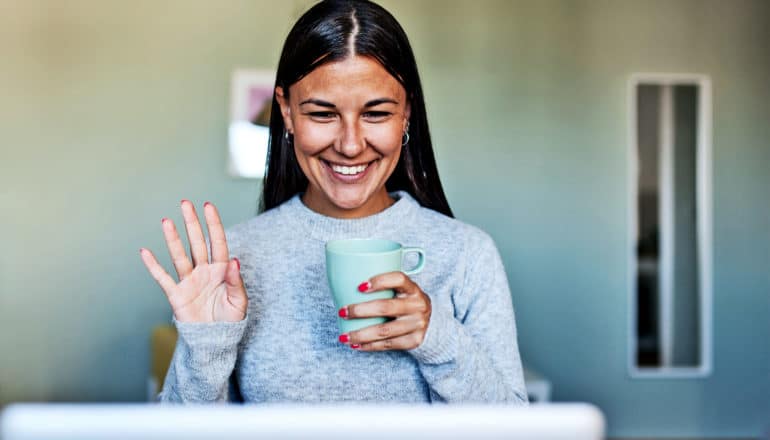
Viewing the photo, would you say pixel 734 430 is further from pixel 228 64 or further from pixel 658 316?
pixel 228 64

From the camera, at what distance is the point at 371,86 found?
→ 40.9 inches

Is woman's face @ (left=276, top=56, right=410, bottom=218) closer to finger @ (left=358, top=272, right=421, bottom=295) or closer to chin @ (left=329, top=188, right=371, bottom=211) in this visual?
chin @ (left=329, top=188, right=371, bottom=211)

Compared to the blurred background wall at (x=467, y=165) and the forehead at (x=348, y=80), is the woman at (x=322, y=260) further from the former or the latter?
the blurred background wall at (x=467, y=165)

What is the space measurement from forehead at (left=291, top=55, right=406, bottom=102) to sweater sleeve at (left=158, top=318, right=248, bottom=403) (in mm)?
354

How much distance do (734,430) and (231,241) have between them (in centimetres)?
346

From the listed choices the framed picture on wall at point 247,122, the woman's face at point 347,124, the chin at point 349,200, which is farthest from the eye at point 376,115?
the framed picture on wall at point 247,122

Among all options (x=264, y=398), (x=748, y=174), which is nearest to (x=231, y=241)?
(x=264, y=398)

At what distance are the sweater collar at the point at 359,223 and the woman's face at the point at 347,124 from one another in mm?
76

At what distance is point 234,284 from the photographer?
94 cm

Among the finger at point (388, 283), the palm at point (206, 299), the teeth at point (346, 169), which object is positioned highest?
the teeth at point (346, 169)

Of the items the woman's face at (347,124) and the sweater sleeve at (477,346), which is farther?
the woman's face at (347,124)

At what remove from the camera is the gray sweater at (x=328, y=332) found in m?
0.94

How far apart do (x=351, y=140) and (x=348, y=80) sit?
88 millimetres

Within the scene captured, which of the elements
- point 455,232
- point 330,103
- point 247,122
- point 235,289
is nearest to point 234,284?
point 235,289
